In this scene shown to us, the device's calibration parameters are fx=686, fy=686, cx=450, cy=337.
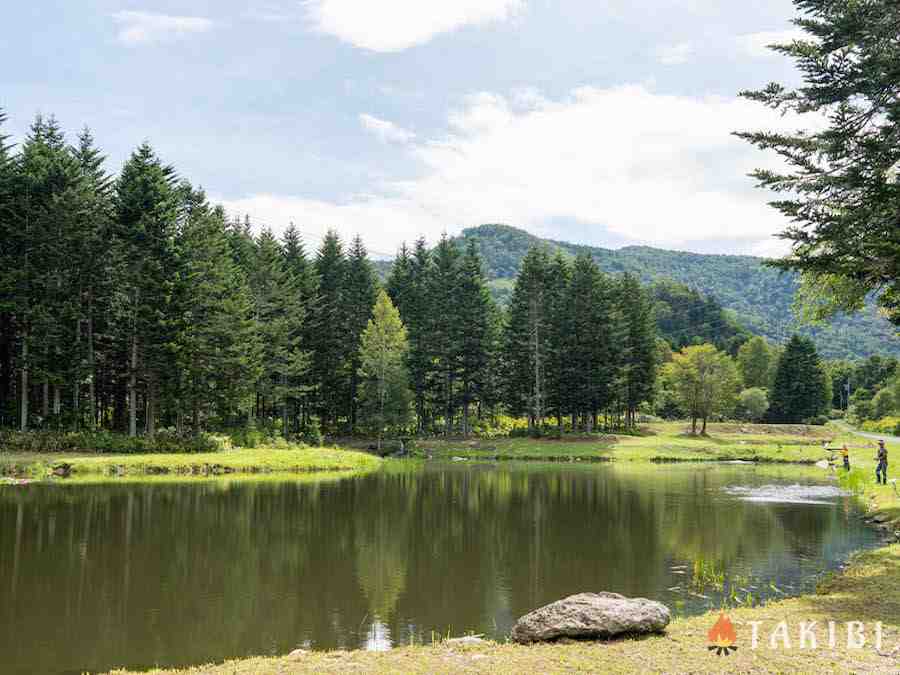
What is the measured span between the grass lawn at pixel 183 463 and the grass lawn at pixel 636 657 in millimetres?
29663

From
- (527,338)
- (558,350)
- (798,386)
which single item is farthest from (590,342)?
(798,386)

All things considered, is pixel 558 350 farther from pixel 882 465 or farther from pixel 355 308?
pixel 882 465

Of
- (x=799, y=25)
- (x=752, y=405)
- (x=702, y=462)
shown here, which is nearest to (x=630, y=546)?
(x=799, y=25)

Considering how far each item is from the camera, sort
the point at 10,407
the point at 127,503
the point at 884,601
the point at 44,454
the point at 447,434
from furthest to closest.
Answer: the point at 447,434
the point at 10,407
the point at 44,454
the point at 127,503
the point at 884,601

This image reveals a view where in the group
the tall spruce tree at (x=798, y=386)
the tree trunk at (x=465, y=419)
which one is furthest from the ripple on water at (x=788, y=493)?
the tall spruce tree at (x=798, y=386)

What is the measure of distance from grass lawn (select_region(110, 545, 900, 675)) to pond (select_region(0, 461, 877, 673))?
6.00 feet

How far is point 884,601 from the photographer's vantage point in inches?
487

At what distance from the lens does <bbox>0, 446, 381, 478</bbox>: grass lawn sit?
34781 mm

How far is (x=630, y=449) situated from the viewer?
2269 inches

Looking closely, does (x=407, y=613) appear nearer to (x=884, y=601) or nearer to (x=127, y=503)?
(x=884, y=601)

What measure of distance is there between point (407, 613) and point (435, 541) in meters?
7.85

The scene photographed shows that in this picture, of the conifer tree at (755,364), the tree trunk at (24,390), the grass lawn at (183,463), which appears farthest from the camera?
the conifer tree at (755,364)

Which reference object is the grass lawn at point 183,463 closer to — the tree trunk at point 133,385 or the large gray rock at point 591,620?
the tree trunk at point 133,385

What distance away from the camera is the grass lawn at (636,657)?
8.65 meters
